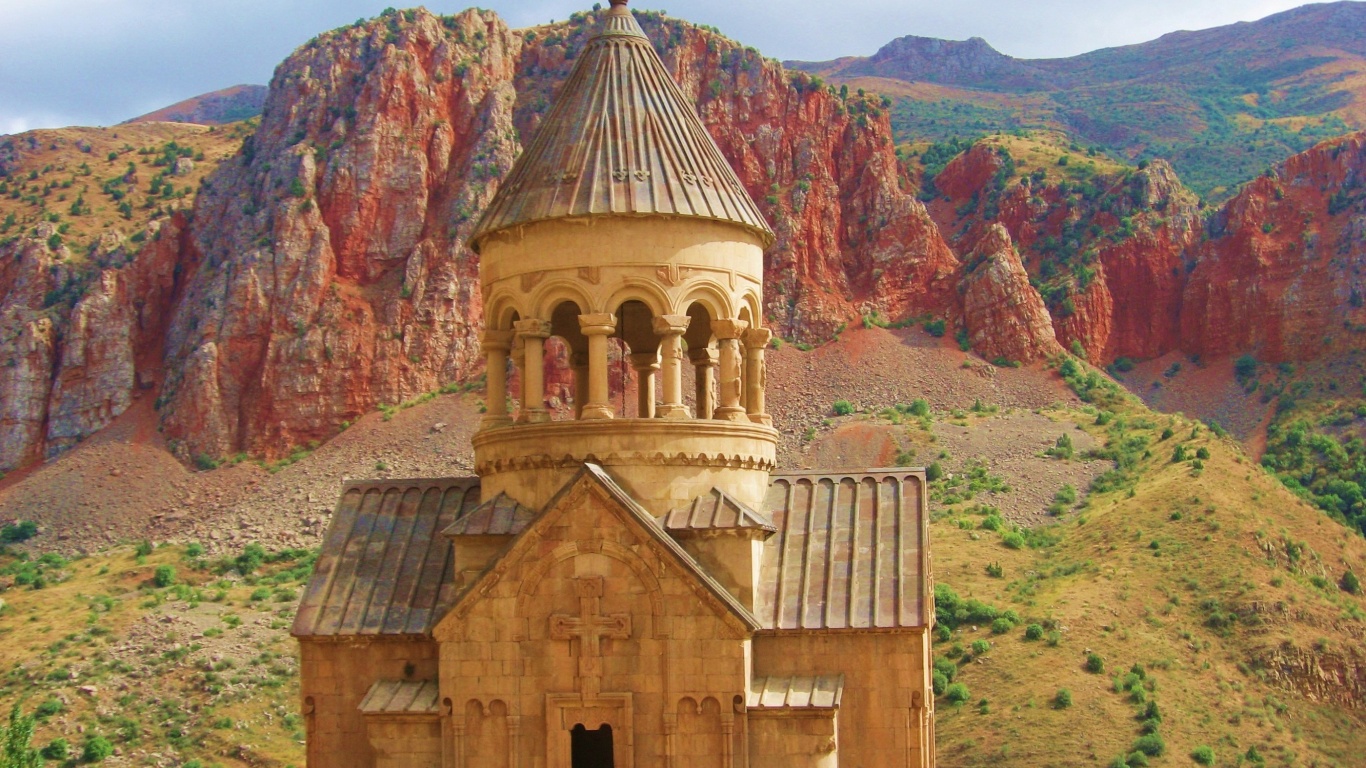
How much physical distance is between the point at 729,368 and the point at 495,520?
11.7 ft

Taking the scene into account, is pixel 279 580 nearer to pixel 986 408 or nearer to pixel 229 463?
pixel 229 463

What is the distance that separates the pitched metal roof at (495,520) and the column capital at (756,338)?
12.1ft

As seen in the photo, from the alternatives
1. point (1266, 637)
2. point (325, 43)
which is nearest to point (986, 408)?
point (1266, 637)

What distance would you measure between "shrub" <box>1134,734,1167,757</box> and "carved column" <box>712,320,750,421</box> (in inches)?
1838

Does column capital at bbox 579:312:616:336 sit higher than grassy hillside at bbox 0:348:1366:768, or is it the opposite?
column capital at bbox 579:312:616:336

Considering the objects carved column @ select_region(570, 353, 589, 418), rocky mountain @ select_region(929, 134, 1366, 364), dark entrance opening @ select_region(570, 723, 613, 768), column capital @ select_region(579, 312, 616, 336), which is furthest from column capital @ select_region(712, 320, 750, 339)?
rocky mountain @ select_region(929, 134, 1366, 364)

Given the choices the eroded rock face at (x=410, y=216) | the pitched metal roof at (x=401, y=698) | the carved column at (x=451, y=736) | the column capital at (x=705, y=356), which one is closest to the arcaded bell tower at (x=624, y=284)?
the column capital at (x=705, y=356)

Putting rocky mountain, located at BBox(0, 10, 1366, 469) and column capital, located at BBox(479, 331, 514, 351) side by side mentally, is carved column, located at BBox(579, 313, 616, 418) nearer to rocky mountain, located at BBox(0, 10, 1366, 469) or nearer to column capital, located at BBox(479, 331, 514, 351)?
column capital, located at BBox(479, 331, 514, 351)

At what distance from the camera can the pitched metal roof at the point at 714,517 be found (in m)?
22.2

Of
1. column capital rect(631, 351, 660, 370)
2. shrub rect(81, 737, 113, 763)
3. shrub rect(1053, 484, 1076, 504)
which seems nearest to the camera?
column capital rect(631, 351, 660, 370)

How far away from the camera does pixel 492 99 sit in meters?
130

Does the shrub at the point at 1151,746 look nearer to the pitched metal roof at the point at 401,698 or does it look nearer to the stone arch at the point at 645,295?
the stone arch at the point at 645,295

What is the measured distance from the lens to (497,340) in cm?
2422

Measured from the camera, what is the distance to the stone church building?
21438 mm
